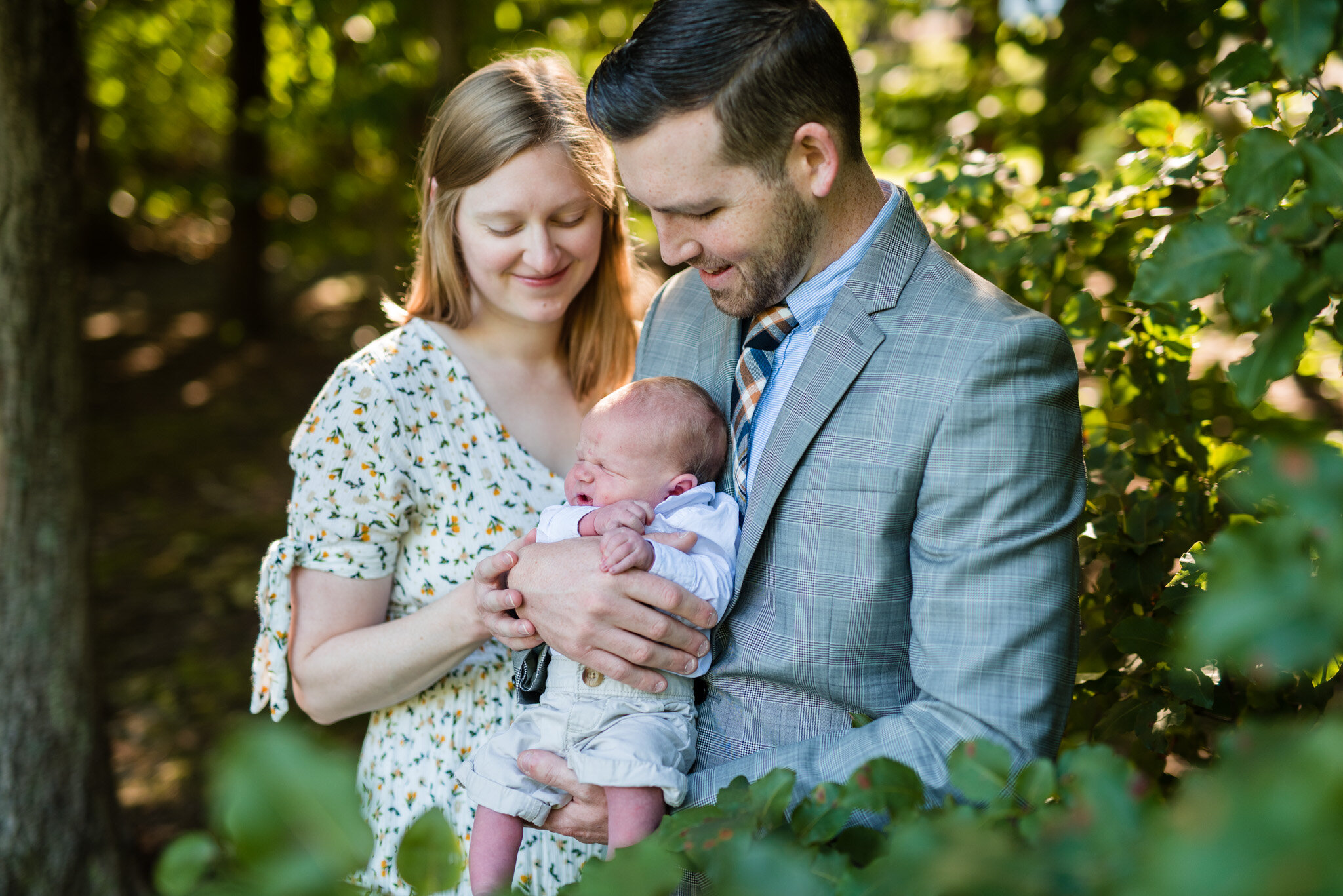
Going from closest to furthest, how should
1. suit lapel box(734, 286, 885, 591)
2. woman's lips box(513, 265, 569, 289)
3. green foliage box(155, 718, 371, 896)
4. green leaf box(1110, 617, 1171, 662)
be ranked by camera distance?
1. green foliage box(155, 718, 371, 896)
2. suit lapel box(734, 286, 885, 591)
3. green leaf box(1110, 617, 1171, 662)
4. woman's lips box(513, 265, 569, 289)

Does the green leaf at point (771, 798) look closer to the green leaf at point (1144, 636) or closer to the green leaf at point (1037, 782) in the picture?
the green leaf at point (1037, 782)

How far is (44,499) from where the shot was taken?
119 inches

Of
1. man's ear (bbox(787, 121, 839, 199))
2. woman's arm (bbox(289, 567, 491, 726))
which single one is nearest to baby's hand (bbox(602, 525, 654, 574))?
woman's arm (bbox(289, 567, 491, 726))

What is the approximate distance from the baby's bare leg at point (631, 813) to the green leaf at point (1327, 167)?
1.35 metres

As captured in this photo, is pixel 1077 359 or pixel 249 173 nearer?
pixel 1077 359

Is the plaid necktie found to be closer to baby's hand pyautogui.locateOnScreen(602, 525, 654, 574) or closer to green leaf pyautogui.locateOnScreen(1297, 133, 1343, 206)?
baby's hand pyautogui.locateOnScreen(602, 525, 654, 574)

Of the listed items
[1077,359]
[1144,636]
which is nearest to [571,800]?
[1144,636]

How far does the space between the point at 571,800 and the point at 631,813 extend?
0.62 feet

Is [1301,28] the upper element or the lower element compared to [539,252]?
upper

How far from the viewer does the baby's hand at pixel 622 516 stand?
185 cm

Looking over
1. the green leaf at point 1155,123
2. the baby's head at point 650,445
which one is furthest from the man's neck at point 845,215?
the green leaf at point 1155,123

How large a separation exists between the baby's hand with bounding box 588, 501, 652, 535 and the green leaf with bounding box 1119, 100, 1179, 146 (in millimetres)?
1379

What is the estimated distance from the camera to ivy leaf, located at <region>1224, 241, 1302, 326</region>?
1090 millimetres

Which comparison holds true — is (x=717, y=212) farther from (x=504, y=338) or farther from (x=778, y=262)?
(x=504, y=338)
